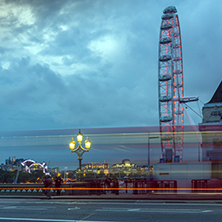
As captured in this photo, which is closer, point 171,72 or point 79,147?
point 79,147

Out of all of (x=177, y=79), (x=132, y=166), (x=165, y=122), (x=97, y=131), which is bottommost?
(x=132, y=166)

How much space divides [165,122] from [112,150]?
26.5m

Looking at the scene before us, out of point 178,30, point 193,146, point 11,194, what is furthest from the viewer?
point 178,30

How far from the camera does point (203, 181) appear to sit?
2880 centimetres

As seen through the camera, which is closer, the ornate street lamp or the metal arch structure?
the ornate street lamp

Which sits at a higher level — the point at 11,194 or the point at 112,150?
the point at 112,150

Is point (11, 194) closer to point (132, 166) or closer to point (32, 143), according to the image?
point (32, 143)

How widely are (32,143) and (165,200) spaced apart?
10.5 meters

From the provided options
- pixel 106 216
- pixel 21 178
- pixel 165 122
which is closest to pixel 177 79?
pixel 165 122

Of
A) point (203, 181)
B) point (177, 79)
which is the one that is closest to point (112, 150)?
point (203, 181)

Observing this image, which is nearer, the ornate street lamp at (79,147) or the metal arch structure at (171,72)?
the ornate street lamp at (79,147)

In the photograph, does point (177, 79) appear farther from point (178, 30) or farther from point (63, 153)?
point (63, 153)

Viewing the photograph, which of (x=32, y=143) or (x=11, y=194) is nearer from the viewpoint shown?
(x=32, y=143)

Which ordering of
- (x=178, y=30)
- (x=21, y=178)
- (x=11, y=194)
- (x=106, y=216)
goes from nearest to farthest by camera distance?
1. (x=106, y=216)
2. (x=11, y=194)
3. (x=21, y=178)
4. (x=178, y=30)
